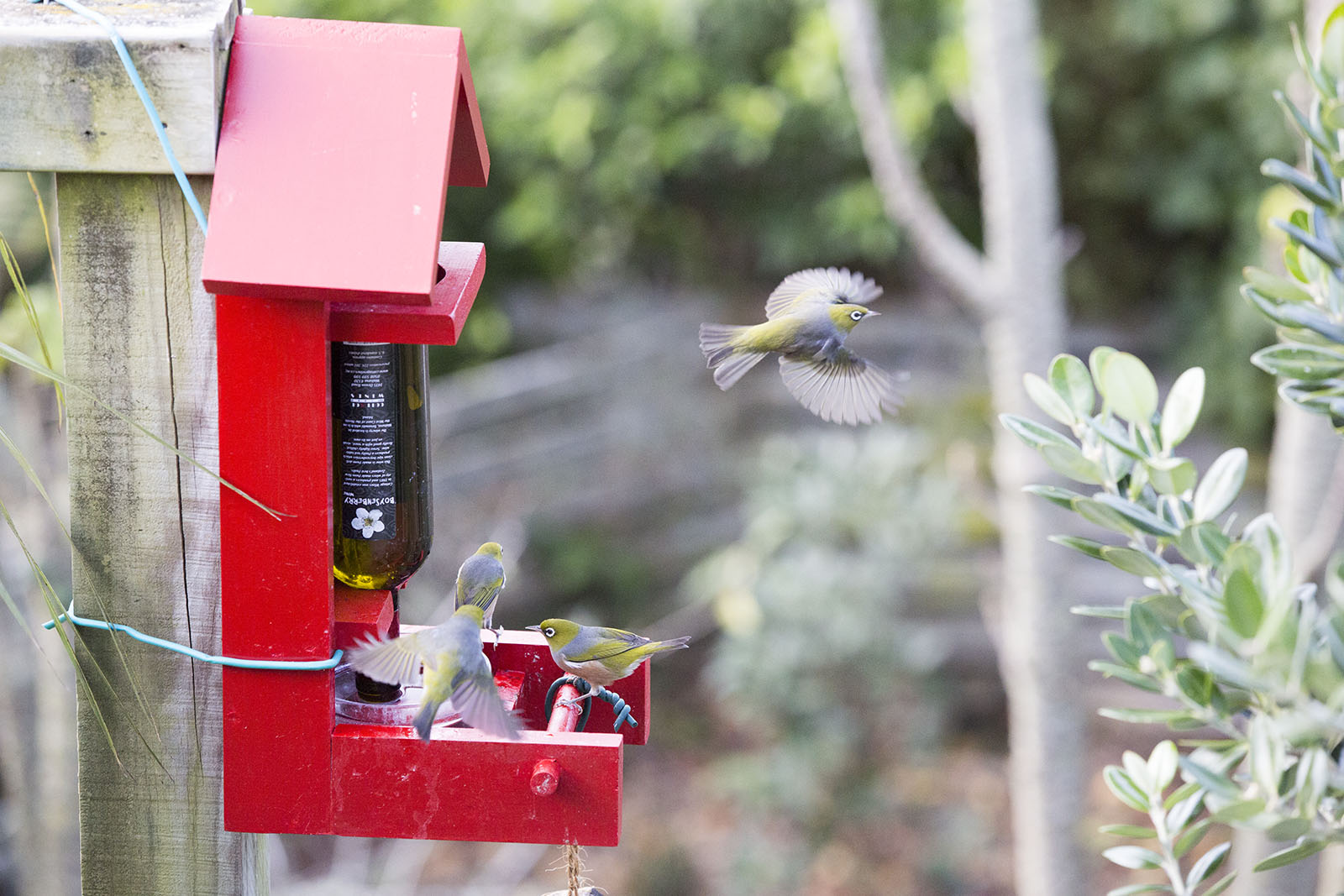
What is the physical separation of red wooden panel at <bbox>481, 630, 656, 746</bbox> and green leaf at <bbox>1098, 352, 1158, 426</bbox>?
0.75m

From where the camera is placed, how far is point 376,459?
1.44 meters

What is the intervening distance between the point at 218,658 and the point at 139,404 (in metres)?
0.29

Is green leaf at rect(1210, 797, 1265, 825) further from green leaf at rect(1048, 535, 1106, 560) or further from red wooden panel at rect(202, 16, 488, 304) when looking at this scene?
red wooden panel at rect(202, 16, 488, 304)

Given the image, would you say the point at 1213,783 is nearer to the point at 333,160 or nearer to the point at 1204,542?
the point at 1204,542

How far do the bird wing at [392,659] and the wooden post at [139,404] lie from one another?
0.20 m

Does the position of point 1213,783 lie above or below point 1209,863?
above

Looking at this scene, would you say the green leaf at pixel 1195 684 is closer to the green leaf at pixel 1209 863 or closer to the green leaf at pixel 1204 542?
the green leaf at pixel 1204 542

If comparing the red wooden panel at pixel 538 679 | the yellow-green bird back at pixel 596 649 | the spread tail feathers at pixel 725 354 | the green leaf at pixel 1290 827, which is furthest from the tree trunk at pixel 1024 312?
the green leaf at pixel 1290 827

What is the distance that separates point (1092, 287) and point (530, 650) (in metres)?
4.90

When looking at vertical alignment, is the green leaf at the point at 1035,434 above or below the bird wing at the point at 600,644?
above

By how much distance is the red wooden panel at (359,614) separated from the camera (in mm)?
1448

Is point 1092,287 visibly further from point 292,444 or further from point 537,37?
point 292,444

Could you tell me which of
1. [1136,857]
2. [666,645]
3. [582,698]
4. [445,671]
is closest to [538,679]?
[582,698]

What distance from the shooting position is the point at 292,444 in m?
1.29
